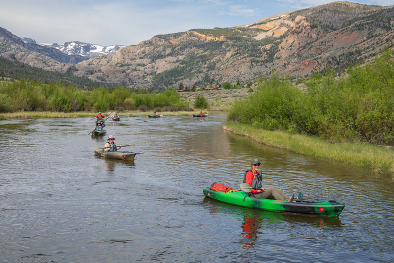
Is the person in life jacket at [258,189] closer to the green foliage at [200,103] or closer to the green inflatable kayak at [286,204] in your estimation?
the green inflatable kayak at [286,204]

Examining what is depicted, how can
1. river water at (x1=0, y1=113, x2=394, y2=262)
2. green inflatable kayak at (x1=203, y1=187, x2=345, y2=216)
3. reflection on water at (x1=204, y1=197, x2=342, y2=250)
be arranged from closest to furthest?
1. river water at (x1=0, y1=113, x2=394, y2=262)
2. reflection on water at (x1=204, y1=197, x2=342, y2=250)
3. green inflatable kayak at (x1=203, y1=187, x2=345, y2=216)

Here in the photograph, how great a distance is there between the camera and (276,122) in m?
39.4

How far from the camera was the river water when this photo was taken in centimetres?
1076

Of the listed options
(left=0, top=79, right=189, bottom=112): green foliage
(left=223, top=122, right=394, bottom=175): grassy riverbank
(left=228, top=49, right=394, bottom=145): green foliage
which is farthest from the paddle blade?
(left=0, top=79, right=189, bottom=112): green foliage

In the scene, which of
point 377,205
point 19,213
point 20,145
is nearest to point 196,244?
point 19,213

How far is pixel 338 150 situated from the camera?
2631 centimetres

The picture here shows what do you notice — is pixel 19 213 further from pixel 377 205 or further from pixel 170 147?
pixel 170 147

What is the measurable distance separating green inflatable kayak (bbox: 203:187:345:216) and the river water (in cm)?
31

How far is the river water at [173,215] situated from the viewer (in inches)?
424

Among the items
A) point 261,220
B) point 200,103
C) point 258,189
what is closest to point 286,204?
point 261,220

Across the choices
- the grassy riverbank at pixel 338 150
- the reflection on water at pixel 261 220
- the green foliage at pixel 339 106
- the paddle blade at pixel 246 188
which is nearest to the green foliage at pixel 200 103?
the green foliage at pixel 339 106

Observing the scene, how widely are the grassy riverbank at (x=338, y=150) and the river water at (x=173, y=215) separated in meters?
0.95

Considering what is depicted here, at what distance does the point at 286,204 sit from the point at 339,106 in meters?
18.9

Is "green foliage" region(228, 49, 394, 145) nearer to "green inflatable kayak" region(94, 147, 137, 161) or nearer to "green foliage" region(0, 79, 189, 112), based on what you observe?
"green inflatable kayak" region(94, 147, 137, 161)
